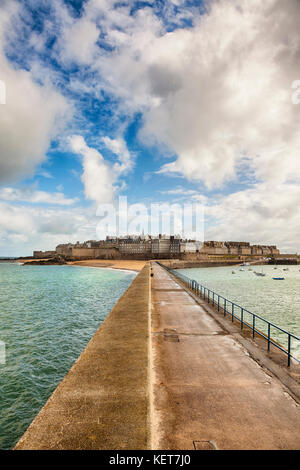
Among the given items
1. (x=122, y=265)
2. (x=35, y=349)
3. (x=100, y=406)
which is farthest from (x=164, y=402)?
(x=122, y=265)

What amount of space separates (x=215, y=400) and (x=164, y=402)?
46.4 inches

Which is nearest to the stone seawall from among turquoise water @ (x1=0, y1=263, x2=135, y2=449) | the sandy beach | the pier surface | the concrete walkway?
the pier surface

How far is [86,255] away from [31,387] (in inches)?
6483

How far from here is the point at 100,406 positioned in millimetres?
4609

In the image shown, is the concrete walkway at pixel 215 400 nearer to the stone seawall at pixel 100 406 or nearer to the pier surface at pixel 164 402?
the pier surface at pixel 164 402

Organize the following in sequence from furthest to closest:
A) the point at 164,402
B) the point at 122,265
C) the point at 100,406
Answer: the point at 122,265
the point at 164,402
the point at 100,406

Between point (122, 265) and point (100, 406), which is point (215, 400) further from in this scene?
point (122, 265)

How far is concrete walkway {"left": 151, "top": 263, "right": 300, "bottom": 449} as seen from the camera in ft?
14.6

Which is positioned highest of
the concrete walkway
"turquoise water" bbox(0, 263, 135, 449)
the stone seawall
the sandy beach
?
the stone seawall

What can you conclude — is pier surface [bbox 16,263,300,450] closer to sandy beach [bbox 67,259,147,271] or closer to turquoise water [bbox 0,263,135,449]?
turquoise water [bbox 0,263,135,449]

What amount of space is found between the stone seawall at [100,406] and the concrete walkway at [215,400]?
589mm

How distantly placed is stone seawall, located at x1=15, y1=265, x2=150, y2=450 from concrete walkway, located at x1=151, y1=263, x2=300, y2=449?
589 mm
